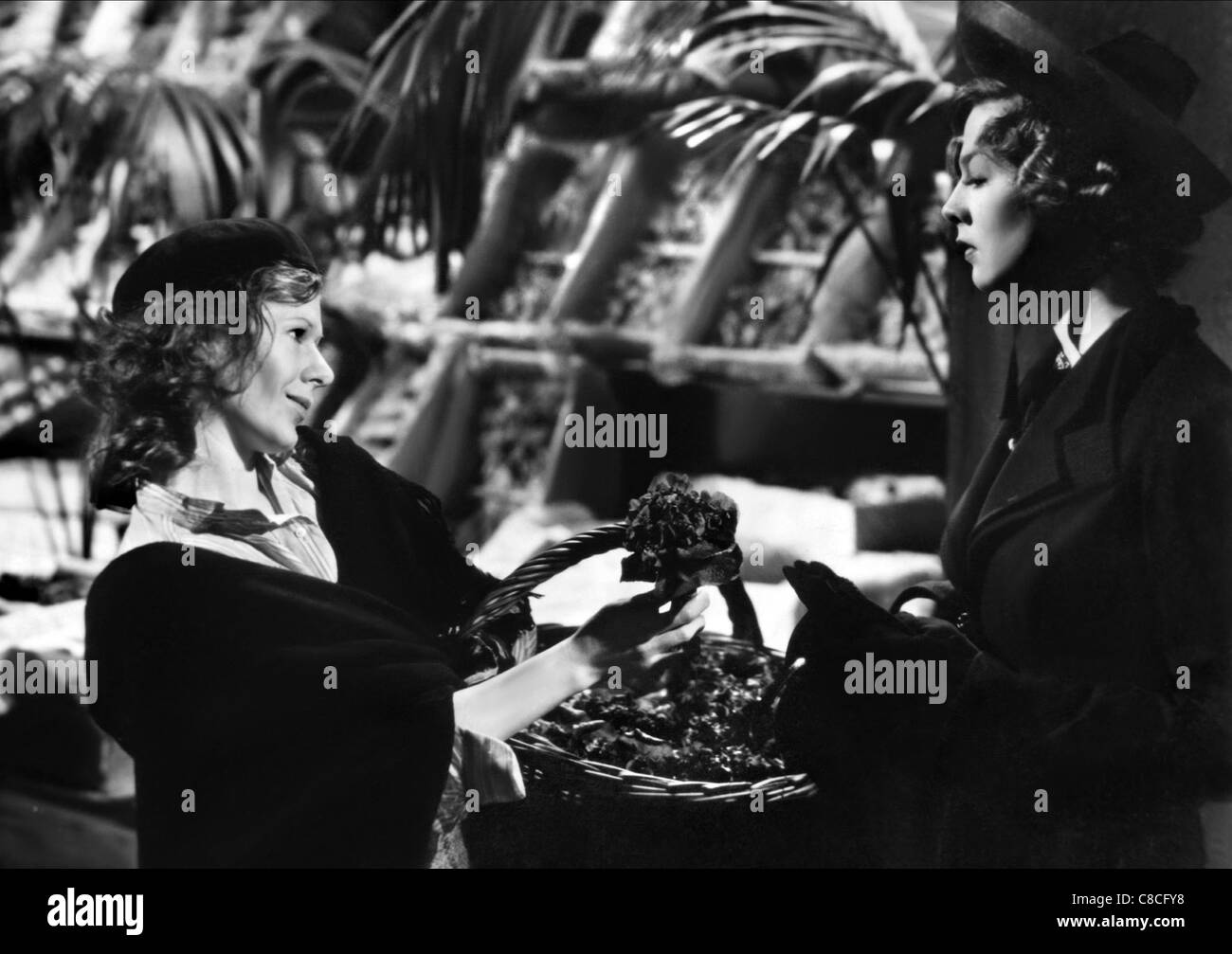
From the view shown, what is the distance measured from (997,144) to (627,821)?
1405 millimetres

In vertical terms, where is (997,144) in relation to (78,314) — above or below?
above

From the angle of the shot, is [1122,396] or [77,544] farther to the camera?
[77,544]

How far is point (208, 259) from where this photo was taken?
2580 millimetres

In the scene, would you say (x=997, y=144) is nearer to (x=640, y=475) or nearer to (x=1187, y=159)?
(x=1187, y=159)

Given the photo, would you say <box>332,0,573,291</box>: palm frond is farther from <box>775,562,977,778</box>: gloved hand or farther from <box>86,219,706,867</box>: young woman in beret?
<box>775,562,977,778</box>: gloved hand

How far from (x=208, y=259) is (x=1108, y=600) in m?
1.73

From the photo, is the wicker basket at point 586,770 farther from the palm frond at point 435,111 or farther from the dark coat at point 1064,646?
the palm frond at point 435,111

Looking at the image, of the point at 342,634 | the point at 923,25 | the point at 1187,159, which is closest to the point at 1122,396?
the point at 1187,159

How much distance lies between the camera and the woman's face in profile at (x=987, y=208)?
262cm

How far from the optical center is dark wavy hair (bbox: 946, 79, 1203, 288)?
2.60m

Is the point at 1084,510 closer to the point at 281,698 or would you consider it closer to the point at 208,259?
the point at 281,698

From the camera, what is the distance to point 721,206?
285 cm
